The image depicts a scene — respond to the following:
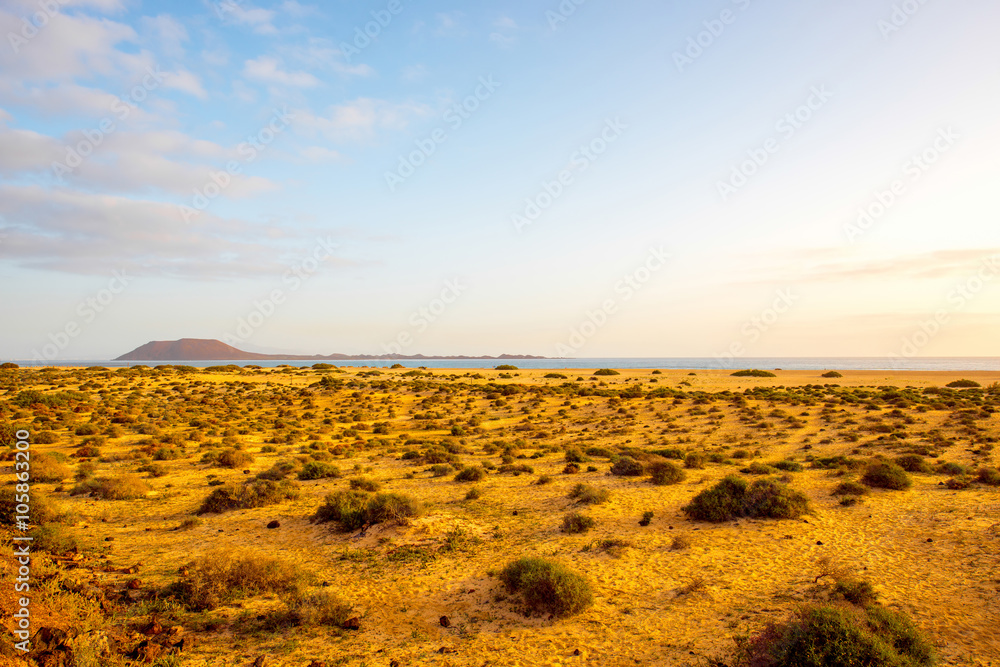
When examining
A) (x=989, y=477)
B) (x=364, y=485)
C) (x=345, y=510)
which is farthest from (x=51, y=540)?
(x=989, y=477)

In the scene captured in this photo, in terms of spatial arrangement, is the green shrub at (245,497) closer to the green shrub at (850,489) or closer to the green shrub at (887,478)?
the green shrub at (850,489)

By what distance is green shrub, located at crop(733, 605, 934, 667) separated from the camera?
6918 millimetres

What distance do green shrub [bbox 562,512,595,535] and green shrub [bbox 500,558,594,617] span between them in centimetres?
354

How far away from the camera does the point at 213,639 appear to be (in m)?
8.50

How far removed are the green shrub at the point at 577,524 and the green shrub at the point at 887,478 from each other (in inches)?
405

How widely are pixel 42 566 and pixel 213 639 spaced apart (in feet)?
14.0

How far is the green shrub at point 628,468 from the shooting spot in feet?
63.4

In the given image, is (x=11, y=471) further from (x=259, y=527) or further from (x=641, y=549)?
(x=641, y=549)

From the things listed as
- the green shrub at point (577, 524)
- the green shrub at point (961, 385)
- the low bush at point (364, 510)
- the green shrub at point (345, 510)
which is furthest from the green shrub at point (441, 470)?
the green shrub at point (961, 385)

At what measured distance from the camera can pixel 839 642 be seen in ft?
23.0

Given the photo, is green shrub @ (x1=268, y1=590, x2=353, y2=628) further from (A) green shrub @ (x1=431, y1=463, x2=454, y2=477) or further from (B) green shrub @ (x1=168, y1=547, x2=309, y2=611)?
(A) green shrub @ (x1=431, y1=463, x2=454, y2=477)

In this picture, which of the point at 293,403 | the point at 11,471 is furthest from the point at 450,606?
the point at 293,403

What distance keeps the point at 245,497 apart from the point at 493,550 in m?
8.64

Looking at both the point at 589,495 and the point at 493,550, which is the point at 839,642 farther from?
the point at 589,495
